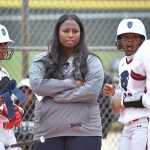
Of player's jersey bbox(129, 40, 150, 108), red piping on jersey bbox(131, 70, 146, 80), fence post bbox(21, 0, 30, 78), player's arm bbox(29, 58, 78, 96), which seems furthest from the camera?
fence post bbox(21, 0, 30, 78)

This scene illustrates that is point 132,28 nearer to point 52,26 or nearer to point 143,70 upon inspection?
point 143,70

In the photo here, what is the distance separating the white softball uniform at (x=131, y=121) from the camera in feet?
20.1

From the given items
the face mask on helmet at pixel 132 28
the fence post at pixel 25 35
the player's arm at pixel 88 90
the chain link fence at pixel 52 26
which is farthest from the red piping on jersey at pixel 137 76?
the fence post at pixel 25 35

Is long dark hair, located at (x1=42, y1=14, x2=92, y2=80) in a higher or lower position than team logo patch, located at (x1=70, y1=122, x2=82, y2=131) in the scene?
higher

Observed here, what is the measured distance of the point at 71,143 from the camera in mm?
6285

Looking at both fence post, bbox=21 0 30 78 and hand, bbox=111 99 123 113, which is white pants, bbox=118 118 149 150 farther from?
fence post, bbox=21 0 30 78

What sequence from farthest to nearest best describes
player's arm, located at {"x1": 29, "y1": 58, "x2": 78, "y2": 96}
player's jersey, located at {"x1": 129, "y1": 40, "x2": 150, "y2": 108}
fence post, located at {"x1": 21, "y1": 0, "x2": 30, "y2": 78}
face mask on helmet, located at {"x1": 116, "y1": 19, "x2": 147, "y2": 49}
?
fence post, located at {"x1": 21, "y1": 0, "x2": 30, "y2": 78}
face mask on helmet, located at {"x1": 116, "y1": 19, "x2": 147, "y2": 49}
player's arm, located at {"x1": 29, "y1": 58, "x2": 78, "y2": 96}
player's jersey, located at {"x1": 129, "y1": 40, "x2": 150, "y2": 108}

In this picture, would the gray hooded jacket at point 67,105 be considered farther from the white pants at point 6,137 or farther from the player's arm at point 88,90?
the white pants at point 6,137

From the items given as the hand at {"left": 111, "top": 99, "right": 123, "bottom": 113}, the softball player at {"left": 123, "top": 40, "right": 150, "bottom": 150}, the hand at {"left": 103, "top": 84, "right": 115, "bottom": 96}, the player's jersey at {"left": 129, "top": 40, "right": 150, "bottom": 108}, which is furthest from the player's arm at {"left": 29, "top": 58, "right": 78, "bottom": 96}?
the player's jersey at {"left": 129, "top": 40, "right": 150, "bottom": 108}

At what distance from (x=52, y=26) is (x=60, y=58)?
2.80m

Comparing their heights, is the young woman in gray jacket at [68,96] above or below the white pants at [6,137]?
above

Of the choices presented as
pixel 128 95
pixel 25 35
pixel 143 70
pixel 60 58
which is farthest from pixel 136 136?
pixel 25 35

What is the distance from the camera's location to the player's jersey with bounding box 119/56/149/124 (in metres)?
6.22

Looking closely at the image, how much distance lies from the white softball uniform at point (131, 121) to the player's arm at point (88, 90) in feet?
0.73
